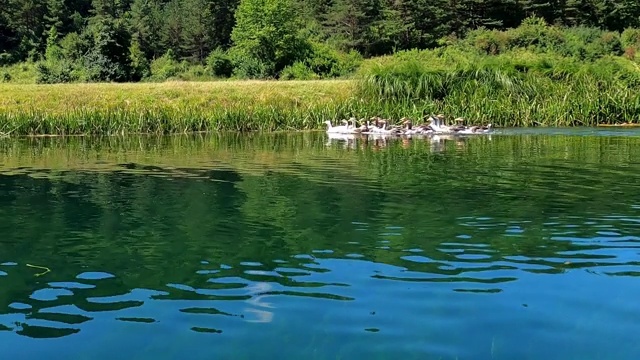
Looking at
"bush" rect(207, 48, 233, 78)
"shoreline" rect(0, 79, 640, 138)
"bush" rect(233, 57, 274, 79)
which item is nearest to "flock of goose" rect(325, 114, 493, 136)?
"shoreline" rect(0, 79, 640, 138)

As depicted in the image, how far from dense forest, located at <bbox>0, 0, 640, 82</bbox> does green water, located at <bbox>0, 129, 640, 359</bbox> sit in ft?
155

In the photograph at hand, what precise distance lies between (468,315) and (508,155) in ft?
50.4

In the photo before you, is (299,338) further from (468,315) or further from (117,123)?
(117,123)

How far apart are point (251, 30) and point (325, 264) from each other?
210 ft

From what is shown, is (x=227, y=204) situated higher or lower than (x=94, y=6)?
lower

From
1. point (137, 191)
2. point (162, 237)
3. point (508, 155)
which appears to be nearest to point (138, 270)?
point (162, 237)

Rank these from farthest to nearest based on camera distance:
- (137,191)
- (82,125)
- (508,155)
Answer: (82,125)
(508,155)
(137,191)

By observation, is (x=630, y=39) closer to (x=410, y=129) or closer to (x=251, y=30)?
(x=251, y=30)

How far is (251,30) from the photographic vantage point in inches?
2758

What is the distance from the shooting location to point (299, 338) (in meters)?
6.05

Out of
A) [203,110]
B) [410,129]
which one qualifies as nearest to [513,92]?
[410,129]

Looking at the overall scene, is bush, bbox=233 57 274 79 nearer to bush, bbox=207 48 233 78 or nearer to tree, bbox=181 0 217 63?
bush, bbox=207 48 233 78

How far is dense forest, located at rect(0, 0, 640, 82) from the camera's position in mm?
63125

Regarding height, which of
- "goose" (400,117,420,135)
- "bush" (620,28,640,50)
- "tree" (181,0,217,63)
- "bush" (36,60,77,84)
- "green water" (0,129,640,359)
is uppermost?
"tree" (181,0,217,63)
